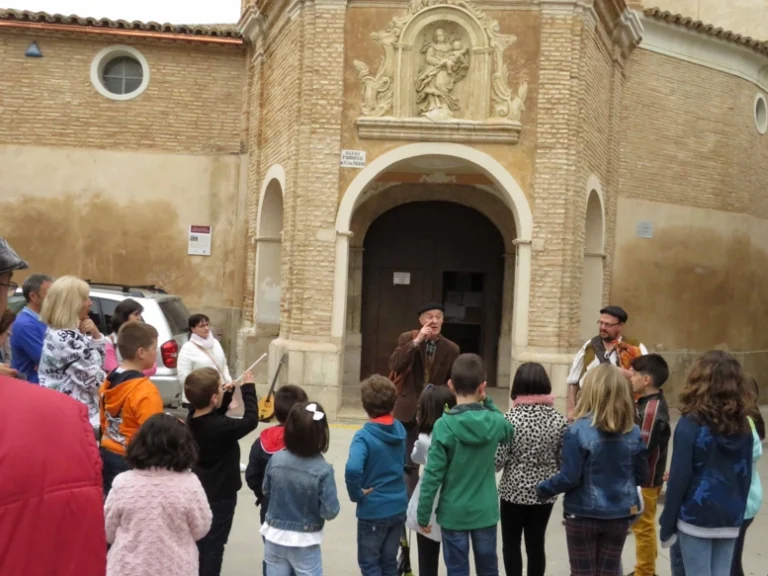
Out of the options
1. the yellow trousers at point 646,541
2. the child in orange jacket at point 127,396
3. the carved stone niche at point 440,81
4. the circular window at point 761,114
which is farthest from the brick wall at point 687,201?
the child in orange jacket at point 127,396

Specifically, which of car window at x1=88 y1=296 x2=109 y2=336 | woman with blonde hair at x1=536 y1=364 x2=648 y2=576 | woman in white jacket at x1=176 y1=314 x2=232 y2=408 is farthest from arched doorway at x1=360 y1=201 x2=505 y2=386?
woman with blonde hair at x1=536 y1=364 x2=648 y2=576

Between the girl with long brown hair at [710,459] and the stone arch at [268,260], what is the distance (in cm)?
1122

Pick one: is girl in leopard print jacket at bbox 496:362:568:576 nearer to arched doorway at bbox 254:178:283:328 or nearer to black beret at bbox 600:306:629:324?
black beret at bbox 600:306:629:324

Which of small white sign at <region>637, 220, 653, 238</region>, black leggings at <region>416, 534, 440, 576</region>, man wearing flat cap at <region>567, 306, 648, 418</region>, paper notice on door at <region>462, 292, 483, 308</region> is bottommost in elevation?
black leggings at <region>416, 534, 440, 576</region>

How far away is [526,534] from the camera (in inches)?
226

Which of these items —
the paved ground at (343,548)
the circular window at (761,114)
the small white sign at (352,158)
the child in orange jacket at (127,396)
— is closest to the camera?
the child in orange jacket at (127,396)

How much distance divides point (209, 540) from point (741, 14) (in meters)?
18.4

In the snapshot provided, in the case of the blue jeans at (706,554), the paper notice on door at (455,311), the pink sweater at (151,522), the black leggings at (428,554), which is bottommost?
the black leggings at (428,554)

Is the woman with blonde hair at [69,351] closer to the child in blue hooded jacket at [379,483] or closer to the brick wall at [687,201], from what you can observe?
the child in blue hooded jacket at [379,483]

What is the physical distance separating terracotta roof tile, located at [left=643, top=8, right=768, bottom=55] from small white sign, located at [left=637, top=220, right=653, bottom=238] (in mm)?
3444

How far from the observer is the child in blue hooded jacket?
17.2 feet

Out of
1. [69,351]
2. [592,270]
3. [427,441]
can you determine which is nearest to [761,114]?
[592,270]

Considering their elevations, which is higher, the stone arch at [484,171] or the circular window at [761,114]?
the circular window at [761,114]

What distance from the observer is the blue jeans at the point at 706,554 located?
4.84m
